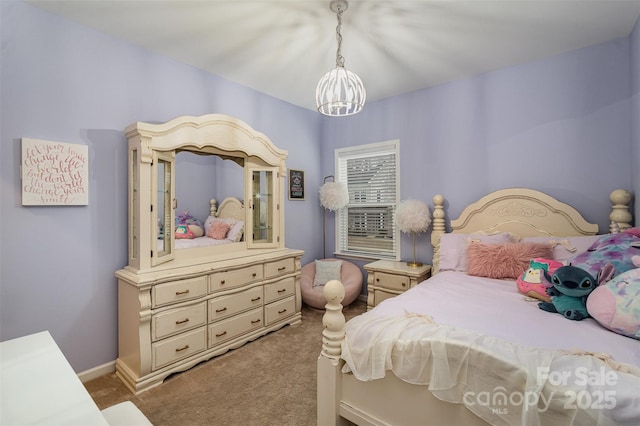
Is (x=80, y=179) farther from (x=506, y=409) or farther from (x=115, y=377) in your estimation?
(x=506, y=409)

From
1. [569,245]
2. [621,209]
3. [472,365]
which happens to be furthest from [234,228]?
[621,209]

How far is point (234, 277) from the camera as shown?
2678 millimetres

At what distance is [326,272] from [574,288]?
264 cm

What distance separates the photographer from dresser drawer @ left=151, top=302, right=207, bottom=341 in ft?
7.05

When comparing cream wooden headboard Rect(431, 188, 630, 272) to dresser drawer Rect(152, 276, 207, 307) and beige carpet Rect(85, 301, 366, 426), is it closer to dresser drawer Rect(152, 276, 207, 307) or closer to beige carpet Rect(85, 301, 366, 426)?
beige carpet Rect(85, 301, 366, 426)

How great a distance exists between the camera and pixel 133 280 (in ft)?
6.88

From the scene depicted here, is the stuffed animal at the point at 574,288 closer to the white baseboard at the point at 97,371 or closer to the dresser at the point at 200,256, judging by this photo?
the dresser at the point at 200,256

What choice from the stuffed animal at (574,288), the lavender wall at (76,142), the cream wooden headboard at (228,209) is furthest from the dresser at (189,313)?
the stuffed animal at (574,288)

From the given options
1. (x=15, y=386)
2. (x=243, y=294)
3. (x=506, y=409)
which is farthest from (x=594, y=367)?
(x=243, y=294)

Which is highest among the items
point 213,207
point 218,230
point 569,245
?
point 213,207

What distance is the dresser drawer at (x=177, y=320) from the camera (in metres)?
2.15

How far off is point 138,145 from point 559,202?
3.66 meters

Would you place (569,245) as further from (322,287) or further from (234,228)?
(234,228)

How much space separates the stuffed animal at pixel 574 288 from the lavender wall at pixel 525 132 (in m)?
1.30
